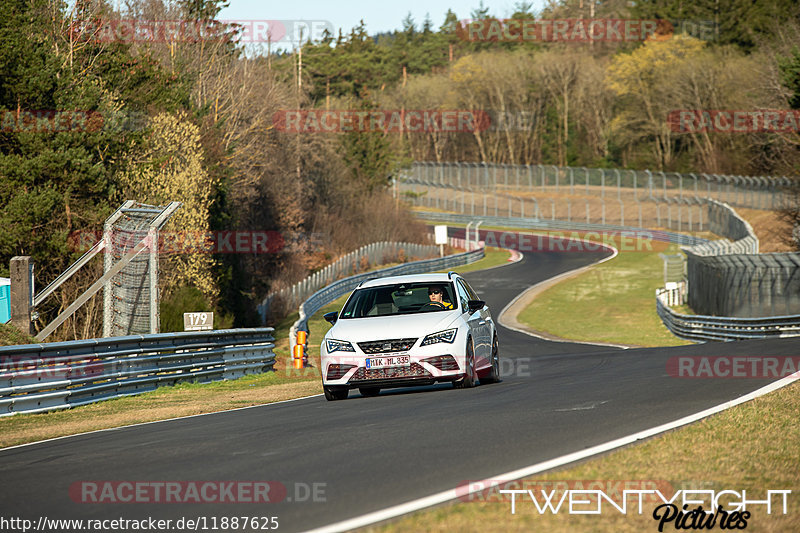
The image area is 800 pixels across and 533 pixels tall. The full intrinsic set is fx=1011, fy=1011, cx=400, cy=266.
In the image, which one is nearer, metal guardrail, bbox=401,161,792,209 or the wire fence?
the wire fence

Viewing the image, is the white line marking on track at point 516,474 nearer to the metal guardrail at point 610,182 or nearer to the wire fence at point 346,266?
the wire fence at point 346,266

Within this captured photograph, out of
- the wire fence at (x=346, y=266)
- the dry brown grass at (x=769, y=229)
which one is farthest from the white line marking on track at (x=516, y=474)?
the dry brown grass at (x=769, y=229)

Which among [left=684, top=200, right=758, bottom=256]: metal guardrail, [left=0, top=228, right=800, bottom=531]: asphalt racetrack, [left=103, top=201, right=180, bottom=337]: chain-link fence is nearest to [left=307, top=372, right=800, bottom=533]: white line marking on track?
[left=0, top=228, right=800, bottom=531]: asphalt racetrack

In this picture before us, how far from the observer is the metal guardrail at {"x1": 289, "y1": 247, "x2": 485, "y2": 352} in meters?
37.5

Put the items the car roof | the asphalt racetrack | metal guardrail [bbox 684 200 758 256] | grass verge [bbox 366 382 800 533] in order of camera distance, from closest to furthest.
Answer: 1. grass verge [bbox 366 382 800 533]
2. the asphalt racetrack
3. the car roof
4. metal guardrail [bbox 684 200 758 256]

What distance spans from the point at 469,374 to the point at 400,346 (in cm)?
117

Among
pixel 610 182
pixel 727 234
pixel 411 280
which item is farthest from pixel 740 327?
pixel 610 182

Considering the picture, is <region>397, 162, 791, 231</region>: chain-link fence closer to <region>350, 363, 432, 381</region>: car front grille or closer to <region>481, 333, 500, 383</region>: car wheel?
<region>481, 333, 500, 383</region>: car wheel

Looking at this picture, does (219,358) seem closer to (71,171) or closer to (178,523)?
(178,523)

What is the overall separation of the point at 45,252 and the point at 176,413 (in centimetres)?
2251

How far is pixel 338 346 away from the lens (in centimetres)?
1329

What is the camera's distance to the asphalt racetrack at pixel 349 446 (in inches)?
269

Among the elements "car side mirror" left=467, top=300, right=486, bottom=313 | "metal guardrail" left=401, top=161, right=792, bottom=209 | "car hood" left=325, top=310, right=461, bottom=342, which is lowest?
"metal guardrail" left=401, top=161, right=792, bottom=209

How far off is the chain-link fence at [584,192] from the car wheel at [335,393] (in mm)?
50312
